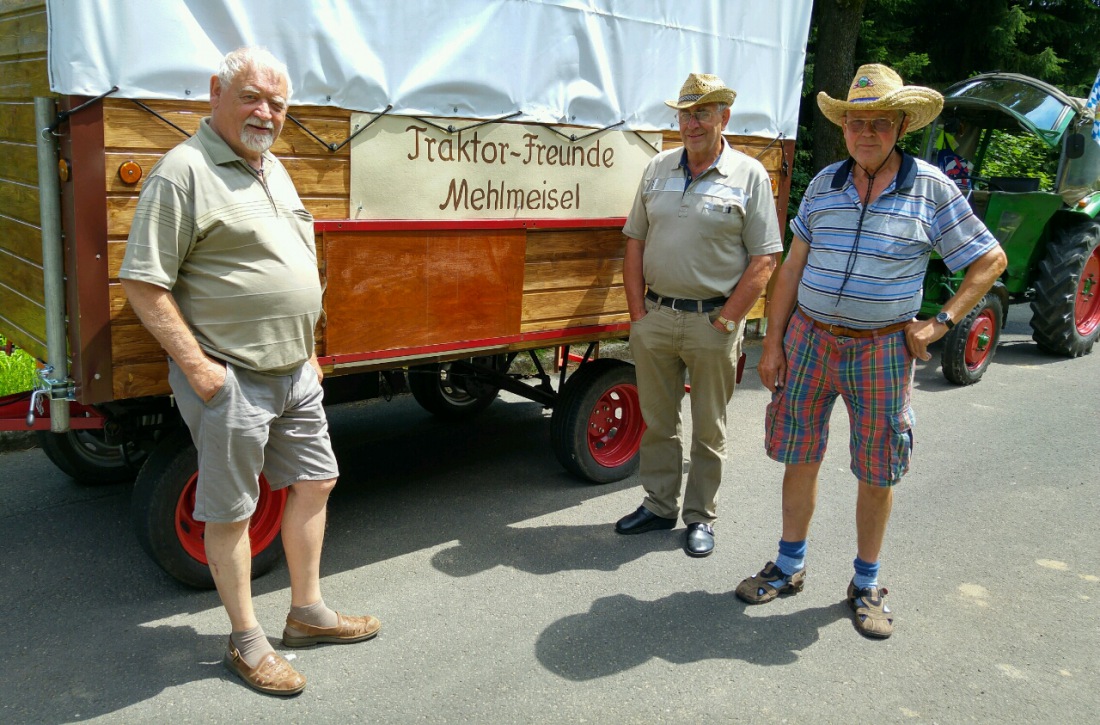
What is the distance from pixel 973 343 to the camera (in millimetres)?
7582

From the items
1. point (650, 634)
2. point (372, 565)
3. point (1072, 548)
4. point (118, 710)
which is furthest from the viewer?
point (1072, 548)

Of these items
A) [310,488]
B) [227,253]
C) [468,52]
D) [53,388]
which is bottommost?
[310,488]

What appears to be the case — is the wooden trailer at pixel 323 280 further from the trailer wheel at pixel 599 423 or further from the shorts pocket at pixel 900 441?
the shorts pocket at pixel 900 441

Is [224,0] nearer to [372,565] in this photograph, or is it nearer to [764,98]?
[372,565]

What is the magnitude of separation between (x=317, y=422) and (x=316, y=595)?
0.62 metres

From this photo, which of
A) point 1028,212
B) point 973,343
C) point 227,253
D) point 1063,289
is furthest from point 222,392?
point 1063,289

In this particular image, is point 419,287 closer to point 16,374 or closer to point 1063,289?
point 16,374

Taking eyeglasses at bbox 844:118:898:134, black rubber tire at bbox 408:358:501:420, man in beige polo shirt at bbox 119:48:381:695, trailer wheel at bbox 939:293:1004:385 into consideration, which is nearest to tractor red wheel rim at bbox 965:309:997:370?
trailer wheel at bbox 939:293:1004:385

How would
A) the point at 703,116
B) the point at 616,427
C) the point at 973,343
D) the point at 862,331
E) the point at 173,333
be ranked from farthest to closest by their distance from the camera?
the point at 973,343
the point at 616,427
the point at 703,116
the point at 862,331
the point at 173,333

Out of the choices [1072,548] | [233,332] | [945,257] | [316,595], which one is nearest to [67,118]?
[233,332]

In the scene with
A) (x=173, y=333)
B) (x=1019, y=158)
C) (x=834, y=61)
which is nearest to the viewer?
(x=173, y=333)

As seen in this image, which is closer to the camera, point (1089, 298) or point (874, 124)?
point (874, 124)

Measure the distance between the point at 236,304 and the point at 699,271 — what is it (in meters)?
2.00

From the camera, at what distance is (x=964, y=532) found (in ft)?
15.3
